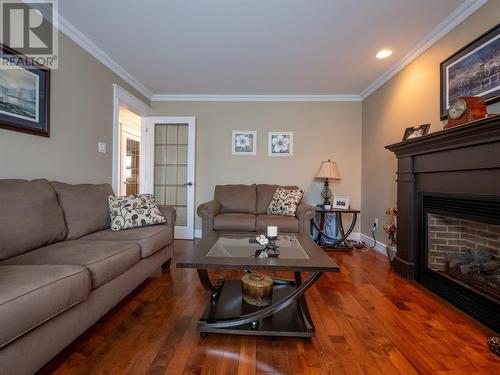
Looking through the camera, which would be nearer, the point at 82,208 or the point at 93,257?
the point at 93,257

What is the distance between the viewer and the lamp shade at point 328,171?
369 cm

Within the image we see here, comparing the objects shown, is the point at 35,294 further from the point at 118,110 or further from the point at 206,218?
Result: the point at 118,110

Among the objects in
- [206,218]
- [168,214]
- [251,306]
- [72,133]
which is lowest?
[251,306]

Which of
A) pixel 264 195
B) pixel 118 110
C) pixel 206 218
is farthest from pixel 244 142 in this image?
pixel 118 110

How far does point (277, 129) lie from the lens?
162 inches

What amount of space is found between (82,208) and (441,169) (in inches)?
119

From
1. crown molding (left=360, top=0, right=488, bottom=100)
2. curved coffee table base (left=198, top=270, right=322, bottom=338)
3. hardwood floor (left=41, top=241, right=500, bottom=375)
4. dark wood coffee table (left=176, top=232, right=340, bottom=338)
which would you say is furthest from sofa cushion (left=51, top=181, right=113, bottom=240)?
crown molding (left=360, top=0, right=488, bottom=100)

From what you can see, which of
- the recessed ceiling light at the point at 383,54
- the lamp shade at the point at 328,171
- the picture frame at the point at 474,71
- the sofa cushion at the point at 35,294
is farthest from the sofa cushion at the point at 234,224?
the recessed ceiling light at the point at 383,54

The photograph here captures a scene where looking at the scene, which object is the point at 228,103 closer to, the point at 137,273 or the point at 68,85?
the point at 68,85

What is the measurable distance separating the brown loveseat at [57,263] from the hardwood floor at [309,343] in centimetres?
17

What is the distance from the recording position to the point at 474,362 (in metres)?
1.29

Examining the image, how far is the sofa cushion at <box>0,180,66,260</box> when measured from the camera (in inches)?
58.6

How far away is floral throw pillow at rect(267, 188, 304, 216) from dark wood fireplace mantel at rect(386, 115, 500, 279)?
126cm

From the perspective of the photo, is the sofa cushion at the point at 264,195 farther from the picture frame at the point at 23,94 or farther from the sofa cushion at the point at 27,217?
the picture frame at the point at 23,94
